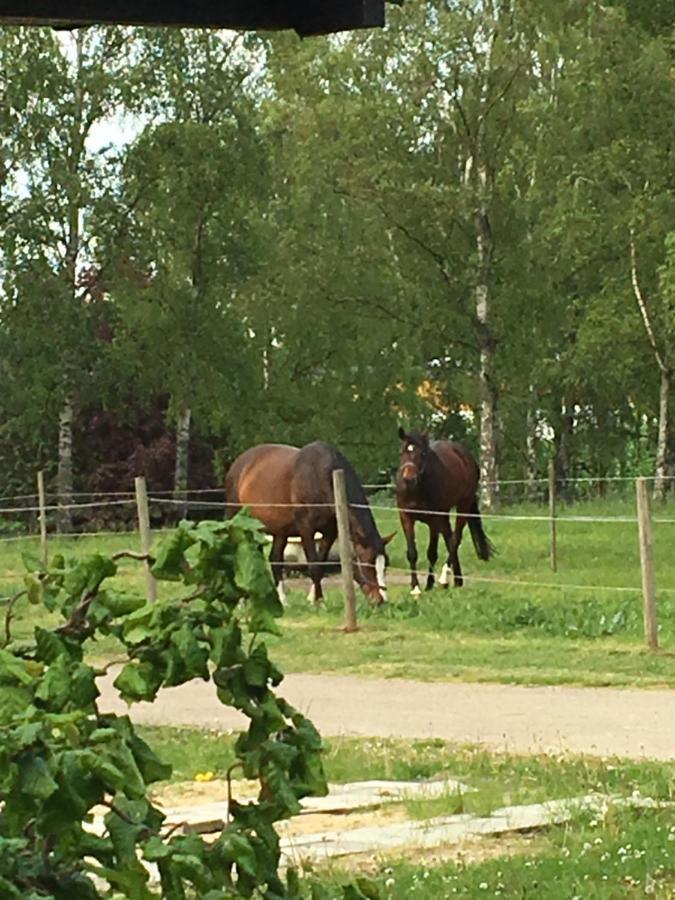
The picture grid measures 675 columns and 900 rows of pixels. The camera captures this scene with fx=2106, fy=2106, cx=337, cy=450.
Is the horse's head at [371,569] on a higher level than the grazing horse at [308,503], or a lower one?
lower

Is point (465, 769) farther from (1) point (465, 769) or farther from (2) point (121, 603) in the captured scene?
(2) point (121, 603)

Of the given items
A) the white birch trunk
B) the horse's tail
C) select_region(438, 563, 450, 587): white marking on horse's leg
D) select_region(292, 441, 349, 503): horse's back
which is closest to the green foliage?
select_region(292, 441, 349, 503): horse's back

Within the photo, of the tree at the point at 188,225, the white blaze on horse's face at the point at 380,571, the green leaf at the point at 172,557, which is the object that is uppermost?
the tree at the point at 188,225

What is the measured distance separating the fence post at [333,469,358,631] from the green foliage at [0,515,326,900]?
1270 cm

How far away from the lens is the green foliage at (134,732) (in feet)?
10.5

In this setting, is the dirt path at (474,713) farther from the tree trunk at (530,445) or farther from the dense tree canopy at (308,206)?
the tree trunk at (530,445)

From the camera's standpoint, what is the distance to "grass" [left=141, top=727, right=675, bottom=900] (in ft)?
20.1

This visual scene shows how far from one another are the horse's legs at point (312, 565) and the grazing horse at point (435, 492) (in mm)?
1160

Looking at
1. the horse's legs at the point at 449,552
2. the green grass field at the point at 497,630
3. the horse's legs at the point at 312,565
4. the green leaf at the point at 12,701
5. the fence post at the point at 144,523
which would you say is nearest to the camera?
the green leaf at the point at 12,701

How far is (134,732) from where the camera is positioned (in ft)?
11.8

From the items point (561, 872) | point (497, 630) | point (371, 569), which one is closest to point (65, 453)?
point (371, 569)

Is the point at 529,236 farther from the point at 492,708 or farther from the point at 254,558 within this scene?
the point at 254,558

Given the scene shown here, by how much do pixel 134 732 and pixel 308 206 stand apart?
40.2 m

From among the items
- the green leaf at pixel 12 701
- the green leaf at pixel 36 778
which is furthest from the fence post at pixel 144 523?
the green leaf at pixel 36 778
